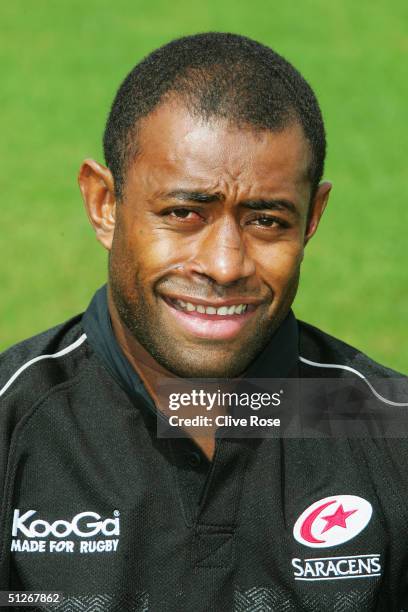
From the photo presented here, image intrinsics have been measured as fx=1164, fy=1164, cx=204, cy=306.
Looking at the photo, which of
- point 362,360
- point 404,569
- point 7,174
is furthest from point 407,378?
point 7,174

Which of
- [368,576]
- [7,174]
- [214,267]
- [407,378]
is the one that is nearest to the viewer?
[214,267]

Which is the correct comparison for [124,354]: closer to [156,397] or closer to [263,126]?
[156,397]

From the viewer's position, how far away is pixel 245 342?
3047mm

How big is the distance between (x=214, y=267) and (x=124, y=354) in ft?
1.59

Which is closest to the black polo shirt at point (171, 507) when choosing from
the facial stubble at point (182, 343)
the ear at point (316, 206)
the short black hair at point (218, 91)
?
the facial stubble at point (182, 343)

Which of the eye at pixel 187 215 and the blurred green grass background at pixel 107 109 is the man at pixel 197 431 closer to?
the eye at pixel 187 215

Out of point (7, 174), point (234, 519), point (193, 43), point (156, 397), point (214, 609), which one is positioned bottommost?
point (214, 609)

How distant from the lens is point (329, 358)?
345 cm

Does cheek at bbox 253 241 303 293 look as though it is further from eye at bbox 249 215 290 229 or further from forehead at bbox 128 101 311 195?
forehead at bbox 128 101 311 195

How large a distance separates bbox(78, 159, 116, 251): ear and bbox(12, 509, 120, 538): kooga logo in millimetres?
749

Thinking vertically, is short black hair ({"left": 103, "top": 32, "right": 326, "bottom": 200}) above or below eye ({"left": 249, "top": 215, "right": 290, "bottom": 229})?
above

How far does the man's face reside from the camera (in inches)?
113

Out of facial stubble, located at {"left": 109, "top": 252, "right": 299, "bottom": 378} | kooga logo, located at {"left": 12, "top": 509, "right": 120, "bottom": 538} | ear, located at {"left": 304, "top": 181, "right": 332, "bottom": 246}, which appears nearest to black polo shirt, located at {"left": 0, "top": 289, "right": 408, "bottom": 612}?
kooga logo, located at {"left": 12, "top": 509, "right": 120, "bottom": 538}

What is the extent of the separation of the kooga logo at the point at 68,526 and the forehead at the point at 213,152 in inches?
34.7
